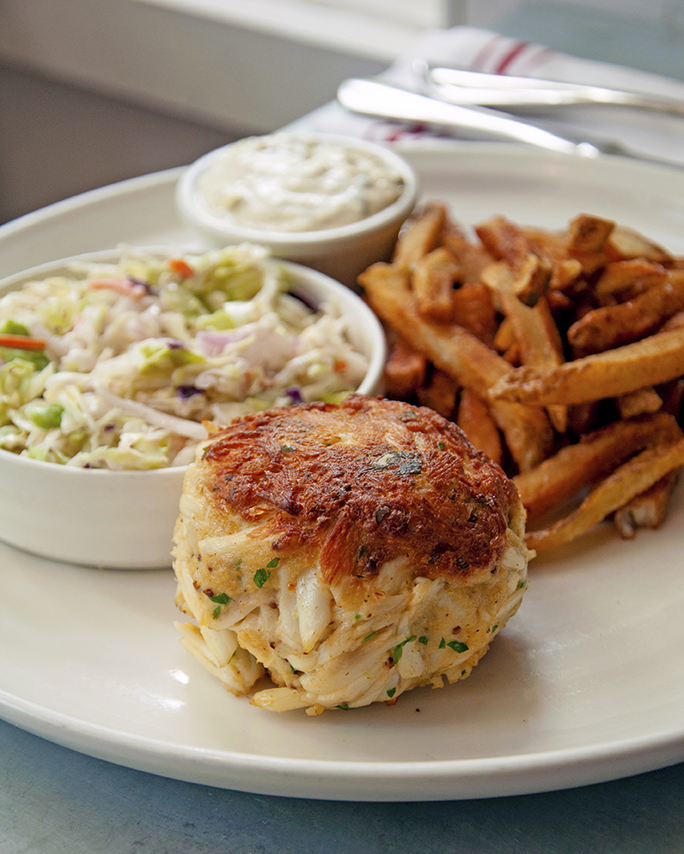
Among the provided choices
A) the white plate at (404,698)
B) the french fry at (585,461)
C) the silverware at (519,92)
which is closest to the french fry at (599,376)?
the french fry at (585,461)

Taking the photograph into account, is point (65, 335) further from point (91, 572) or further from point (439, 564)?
point (439, 564)

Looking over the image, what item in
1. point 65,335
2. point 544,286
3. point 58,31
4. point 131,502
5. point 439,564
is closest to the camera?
point 439,564

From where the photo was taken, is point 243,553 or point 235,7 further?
point 235,7

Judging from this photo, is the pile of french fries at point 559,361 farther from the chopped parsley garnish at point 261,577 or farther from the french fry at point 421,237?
the chopped parsley garnish at point 261,577

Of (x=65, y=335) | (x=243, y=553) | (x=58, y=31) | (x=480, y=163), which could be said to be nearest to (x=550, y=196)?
(x=480, y=163)

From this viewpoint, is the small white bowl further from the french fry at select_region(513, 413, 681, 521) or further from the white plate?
the white plate

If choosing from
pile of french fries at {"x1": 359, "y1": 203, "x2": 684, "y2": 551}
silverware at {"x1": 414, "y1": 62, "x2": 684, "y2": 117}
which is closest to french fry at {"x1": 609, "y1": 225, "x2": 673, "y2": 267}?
pile of french fries at {"x1": 359, "y1": 203, "x2": 684, "y2": 551}

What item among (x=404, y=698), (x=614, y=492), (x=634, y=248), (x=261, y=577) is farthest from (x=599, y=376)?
(x=261, y=577)

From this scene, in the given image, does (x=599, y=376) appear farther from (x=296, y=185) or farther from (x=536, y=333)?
(x=296, y=185)
